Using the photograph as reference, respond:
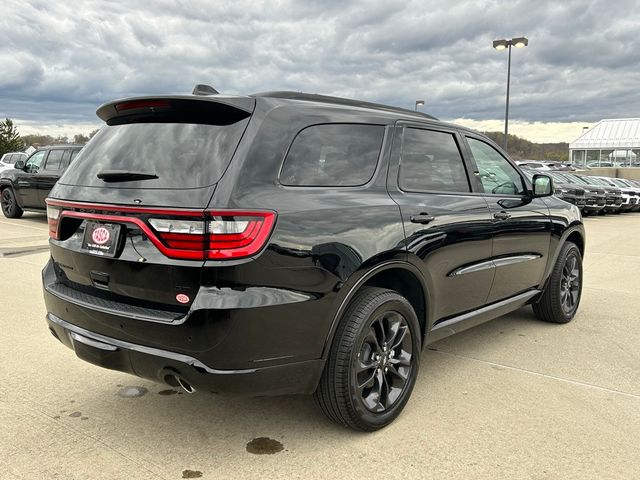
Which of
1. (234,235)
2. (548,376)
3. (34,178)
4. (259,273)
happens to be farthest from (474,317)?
(34,178)

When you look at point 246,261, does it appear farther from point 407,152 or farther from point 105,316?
point 407,152

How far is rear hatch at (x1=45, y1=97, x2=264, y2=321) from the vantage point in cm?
248

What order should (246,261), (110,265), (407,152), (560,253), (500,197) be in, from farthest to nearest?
1. (560,253)
2. (500,197)
3. (407,152)
4. (110,265)
5. (246,261)

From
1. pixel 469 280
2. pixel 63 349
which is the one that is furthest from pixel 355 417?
pixel 63 349

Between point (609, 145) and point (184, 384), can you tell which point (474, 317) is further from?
point (609, 145)

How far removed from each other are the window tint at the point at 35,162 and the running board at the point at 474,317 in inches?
465

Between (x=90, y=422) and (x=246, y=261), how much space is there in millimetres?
1531

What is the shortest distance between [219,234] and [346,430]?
140 cm

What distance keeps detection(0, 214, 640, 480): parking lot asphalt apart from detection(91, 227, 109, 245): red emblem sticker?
107 cm

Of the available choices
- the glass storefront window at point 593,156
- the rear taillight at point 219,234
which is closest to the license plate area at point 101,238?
the rear taillight at point 219,234

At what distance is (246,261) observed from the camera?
8.08 ft

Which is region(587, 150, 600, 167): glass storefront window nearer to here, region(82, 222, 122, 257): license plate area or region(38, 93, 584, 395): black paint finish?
region(38, 93, 584, 395): black paint finish

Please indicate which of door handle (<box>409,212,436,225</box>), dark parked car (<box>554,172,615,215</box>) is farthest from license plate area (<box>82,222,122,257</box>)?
dark parked car (<box>554,172,615,215</box>)

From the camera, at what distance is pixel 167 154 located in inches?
108
